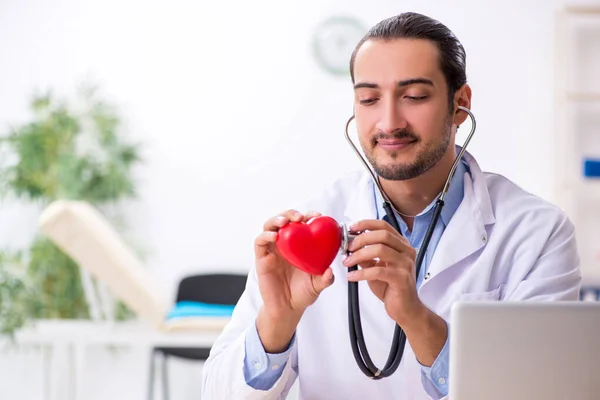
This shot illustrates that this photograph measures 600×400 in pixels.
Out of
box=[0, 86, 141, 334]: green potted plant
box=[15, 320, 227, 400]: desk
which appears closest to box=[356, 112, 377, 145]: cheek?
box=[15, 320, 227, 400]: desk

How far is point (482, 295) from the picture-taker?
1.46m

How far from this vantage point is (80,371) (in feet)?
11.3

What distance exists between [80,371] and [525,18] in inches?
118

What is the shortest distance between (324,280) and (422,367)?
205 mm

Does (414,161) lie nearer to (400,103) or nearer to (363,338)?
(400,103)

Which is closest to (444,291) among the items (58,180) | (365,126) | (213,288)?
(365,126)

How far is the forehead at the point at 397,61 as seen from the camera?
1.43 metres

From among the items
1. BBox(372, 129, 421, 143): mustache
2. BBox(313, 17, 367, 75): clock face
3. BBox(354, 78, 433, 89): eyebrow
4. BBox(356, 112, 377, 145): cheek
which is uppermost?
BBox(313, 17, 367, 75): clock face

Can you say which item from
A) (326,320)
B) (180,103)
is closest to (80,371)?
(180,103)

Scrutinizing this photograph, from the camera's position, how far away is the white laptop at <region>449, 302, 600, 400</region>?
0.86 metres

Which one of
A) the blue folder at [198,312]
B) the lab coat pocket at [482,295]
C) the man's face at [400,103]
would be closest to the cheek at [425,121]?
the man's face at [400,103]

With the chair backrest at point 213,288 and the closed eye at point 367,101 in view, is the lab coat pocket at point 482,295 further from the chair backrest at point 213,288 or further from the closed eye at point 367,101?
the chair backrest at point 213,288

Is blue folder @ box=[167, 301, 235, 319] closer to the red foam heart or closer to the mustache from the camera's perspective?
the mustache

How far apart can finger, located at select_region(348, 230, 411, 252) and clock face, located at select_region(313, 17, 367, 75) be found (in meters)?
3.58
